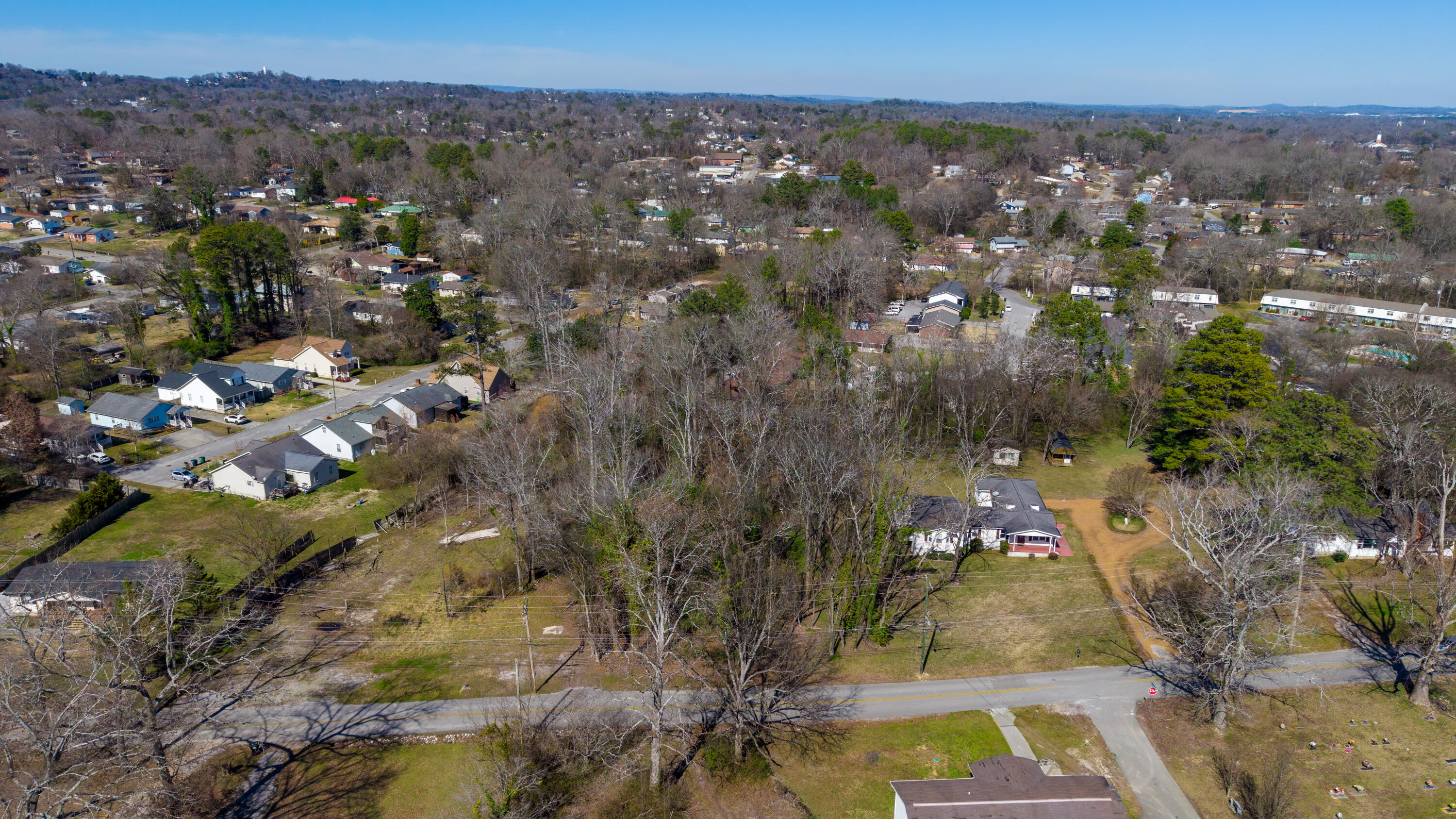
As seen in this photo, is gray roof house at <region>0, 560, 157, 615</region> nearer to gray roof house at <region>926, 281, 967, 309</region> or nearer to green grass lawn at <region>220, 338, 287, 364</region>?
green grass lawn at <region>220, 338, 287, 364</region>

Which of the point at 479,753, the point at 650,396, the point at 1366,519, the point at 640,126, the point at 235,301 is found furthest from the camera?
the point at 640,126

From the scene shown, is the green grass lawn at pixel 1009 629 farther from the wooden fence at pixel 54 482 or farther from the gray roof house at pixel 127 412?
the gray roof house at pixel 127 412

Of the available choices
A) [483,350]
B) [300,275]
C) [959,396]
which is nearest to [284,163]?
[300,275]

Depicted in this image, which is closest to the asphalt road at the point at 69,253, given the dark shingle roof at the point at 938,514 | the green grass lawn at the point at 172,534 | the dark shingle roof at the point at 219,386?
the dark shingle roof at the point at 219,386

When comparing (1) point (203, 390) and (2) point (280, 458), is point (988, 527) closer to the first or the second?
(2) point (280, 458)

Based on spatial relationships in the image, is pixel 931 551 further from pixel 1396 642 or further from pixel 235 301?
pixel 235 301

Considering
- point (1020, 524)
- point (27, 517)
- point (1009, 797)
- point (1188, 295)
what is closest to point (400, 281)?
point (27, 517)
